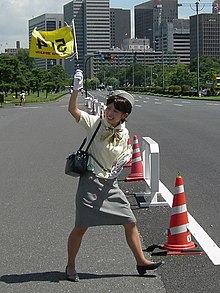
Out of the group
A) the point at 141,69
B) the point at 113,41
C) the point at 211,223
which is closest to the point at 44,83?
the point at 141,69

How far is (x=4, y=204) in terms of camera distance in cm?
896

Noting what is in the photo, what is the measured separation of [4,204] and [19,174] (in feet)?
10.2

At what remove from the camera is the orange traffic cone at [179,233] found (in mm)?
6199

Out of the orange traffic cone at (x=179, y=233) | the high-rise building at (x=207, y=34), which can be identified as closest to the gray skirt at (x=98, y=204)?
the orange traffic cone at (x=179, y=233)

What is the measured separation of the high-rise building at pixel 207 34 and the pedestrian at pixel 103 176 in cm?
12906

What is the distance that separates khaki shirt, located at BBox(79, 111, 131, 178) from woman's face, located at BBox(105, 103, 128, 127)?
0.06m

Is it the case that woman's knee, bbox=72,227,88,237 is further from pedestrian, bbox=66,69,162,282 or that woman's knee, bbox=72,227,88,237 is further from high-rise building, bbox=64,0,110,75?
high-rise building, bbox=64,0,110,75

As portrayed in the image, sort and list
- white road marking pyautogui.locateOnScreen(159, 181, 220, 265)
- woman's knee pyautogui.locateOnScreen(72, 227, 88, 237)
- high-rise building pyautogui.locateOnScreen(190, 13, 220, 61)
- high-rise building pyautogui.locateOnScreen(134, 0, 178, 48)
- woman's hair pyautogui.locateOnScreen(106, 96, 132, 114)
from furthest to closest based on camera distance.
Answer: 1. high-rise building pyautogui.locateOnScreen(134, 0, 178, 48)
2. high-rise building pyautogui.locateOnScreen(190, 13, 220, 61)
3. white road marking pyautogui.locateOnScreen(159, 181, 220, 265)
4. woman's knee pyautogui.locateOnScreen(72, 227, 88, 237)
5. woman's hair pyautogui.locateOnScreen(106, 96, 132, 114)

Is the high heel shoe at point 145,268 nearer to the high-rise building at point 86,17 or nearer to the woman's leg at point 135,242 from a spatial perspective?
the woman's leg at point 135,242

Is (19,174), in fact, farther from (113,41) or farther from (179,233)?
(113,41)

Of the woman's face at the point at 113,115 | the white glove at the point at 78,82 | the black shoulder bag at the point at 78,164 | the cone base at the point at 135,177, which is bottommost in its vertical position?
the cone base at the point at 135,177

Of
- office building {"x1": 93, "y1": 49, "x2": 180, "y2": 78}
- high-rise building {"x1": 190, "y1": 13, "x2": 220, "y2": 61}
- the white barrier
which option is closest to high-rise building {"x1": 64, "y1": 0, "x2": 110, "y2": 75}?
the white barrier

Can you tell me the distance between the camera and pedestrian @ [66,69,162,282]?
532 centimetres

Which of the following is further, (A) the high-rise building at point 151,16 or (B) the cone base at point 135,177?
(A) the high-rise building at point 151,16
